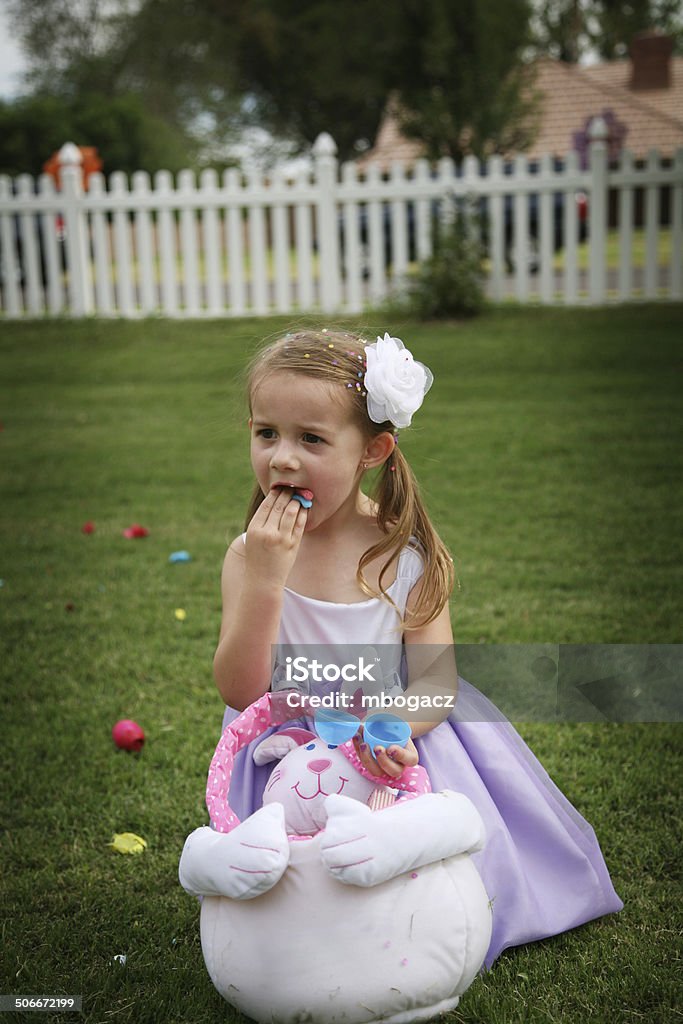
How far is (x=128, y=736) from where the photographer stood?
292cm

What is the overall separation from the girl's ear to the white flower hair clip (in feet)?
0.14

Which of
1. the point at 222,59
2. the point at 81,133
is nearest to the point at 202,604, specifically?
the point at 81,133

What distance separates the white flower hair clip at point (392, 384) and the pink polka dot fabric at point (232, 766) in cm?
57

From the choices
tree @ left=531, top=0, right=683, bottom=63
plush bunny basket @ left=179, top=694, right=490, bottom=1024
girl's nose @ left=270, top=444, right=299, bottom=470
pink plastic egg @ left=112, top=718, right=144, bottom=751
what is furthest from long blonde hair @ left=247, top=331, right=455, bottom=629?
tree @ left=531, top=0, right=683, bottom=63

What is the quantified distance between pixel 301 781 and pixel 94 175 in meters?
9.38

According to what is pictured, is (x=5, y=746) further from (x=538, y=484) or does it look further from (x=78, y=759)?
(x=538, y=484)

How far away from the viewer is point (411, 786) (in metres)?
1.93

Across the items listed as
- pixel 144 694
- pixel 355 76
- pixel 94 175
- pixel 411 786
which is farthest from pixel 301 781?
pixel 355 76

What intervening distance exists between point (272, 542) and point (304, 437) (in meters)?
0.22

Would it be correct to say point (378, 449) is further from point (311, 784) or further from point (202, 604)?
point (202, 604)

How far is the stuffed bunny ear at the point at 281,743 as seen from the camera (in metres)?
2.06

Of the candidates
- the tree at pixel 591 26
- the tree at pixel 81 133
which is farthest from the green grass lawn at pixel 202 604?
the tree at pixel 591 26

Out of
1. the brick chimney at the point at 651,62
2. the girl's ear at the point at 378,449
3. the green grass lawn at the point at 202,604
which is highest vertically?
the brick chimney at the point at 651,62

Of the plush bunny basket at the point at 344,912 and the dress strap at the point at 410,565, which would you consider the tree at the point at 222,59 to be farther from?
the plush bunny basket at the point at 344,912
